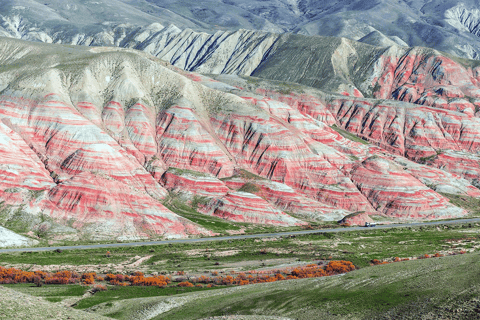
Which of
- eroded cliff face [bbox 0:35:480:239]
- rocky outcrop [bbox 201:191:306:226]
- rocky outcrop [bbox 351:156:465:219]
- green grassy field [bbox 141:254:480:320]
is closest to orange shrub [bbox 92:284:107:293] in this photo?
green grassy field [bbox 141:254:480:320]

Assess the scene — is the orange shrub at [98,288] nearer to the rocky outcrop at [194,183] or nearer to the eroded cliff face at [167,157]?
the eroded cliff face at [167,157]

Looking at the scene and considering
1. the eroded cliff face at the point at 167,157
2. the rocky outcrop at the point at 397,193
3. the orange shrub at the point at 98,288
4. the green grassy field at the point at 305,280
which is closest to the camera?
the green grassy field at the point at 305,280

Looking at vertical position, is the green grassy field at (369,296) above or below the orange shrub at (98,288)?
above

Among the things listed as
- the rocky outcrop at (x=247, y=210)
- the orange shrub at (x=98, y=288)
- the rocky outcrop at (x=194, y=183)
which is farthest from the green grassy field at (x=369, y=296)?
the rocky outcrop at (x=194, y=183)

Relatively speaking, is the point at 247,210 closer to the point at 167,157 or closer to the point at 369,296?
the point at 167,157

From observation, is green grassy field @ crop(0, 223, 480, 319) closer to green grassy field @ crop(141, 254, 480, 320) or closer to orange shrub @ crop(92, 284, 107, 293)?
green grassy field @ crop(141, 254, 480, 320)

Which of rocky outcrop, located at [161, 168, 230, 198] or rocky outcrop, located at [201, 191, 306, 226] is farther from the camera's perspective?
rocky outcrop, located at [161, 168, 230, 198]

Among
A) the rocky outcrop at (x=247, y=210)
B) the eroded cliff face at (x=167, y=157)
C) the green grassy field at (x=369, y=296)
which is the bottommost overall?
the rocky outcrop at (x=247, y=210)

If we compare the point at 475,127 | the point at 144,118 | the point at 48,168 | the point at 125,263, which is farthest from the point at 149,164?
the point at 475,127

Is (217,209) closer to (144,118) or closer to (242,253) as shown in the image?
(242,253)

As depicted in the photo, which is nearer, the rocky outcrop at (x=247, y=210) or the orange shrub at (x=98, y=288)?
the orange shrub at (x=98, y=288)

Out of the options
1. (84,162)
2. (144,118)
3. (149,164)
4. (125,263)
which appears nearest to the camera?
(125,263)
